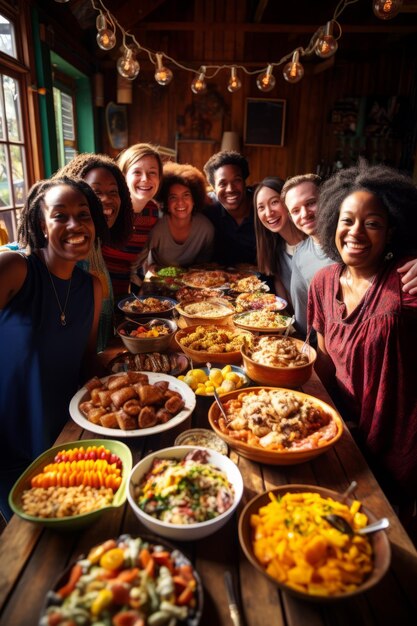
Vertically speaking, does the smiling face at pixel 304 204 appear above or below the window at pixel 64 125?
below

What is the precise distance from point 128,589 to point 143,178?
3.13 metres

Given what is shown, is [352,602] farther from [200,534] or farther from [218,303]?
[218,303]

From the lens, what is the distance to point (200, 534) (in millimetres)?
1065

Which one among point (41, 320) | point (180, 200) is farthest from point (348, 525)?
point (180, 200)

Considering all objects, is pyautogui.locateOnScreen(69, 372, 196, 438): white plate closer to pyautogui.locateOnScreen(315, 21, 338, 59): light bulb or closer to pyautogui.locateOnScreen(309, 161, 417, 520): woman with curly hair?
pyautogui.locateOnScreen(309, 161, 417, 520): woman with curly hair

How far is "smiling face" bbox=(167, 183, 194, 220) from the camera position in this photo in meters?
3.74

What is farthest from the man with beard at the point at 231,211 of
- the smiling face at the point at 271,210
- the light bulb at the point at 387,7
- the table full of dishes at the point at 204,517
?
the table full of dishes at the point at 204,517

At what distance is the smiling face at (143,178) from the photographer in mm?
3432

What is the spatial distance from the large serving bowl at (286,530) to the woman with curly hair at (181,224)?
295cm

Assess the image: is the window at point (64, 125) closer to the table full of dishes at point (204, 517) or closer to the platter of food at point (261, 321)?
the platter of food at point (261, 321)

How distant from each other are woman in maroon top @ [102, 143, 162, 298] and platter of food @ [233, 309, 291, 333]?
1.15 m

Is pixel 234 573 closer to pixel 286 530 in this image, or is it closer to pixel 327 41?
pixel 286 530

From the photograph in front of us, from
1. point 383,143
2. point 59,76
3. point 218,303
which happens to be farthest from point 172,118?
point 218,303

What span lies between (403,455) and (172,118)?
25.5ft
